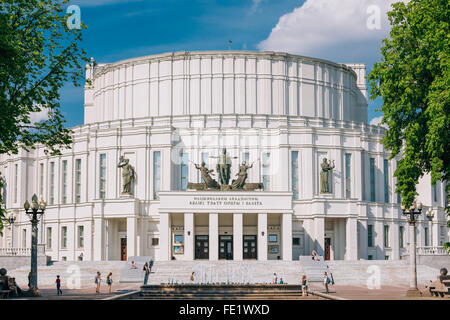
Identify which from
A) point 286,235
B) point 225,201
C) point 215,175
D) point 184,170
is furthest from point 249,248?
point 184,170

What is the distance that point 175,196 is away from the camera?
197 ft

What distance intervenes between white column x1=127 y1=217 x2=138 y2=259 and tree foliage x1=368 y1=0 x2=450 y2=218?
32.8 meters

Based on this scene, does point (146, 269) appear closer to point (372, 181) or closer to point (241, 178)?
point (241, 178)

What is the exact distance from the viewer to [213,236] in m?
59.4

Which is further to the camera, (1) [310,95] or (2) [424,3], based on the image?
(1) [310,95]

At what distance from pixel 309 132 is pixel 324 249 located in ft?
40.1

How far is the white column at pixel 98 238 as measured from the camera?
6412 cm

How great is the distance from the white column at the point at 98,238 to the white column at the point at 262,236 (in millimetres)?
15952

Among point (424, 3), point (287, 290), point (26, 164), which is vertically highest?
point (424, 3)

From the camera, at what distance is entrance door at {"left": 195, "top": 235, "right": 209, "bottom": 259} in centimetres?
6273

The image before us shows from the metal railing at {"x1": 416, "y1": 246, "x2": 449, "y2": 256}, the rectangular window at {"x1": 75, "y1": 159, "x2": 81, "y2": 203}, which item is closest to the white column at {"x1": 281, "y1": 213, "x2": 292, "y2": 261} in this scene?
the metal railing at {"x1": 416, "y1": 246, "x2": 449, "y2": 256}
